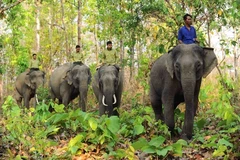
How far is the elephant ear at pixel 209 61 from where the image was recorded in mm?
7020

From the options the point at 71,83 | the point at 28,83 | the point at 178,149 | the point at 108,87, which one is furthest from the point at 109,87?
the point at 28,83

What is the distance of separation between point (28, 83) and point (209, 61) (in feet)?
32.9

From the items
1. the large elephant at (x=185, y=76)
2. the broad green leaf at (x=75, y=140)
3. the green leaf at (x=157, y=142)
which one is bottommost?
the green leaf at (x=157, y=142)

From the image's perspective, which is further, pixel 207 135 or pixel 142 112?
pixel 142 112

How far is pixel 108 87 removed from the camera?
10.1 meters

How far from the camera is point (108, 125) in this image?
6109 millimetres

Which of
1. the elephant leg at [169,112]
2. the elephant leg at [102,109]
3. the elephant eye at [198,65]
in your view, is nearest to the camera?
the elephant eye at [198,65]

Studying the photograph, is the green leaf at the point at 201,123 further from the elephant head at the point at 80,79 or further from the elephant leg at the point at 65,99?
the elephant leg at the point at 65,99

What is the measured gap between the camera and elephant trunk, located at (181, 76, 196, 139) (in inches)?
263

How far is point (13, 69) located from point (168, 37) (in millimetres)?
11669

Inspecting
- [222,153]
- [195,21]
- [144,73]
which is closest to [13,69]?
[144,73]

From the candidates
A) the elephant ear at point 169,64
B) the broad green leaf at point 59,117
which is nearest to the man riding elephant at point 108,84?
the elephant ear at point 169,64

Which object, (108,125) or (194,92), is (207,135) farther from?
(108,125)

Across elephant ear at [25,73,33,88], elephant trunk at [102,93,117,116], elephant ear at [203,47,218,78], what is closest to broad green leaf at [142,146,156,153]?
elephant ear at [203,47,218,78]
